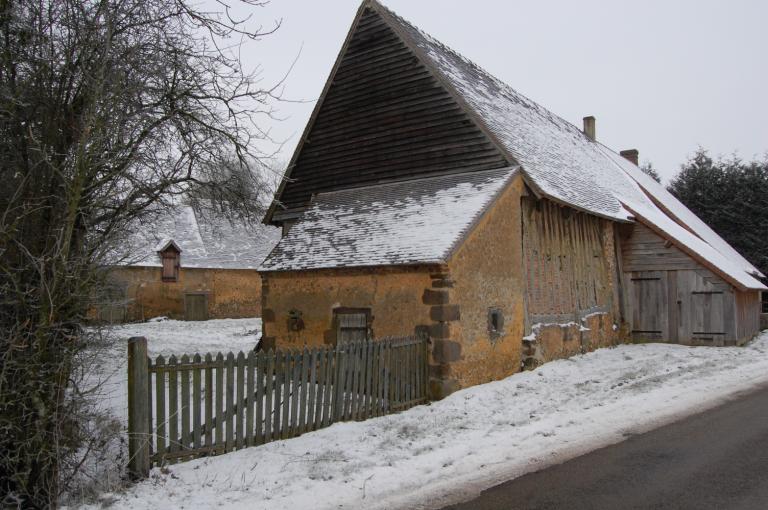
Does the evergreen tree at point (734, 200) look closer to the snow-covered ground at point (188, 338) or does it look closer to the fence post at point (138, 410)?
the snow-covered ground at point (188, 338)

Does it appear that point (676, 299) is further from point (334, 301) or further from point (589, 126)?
point (589, 126)

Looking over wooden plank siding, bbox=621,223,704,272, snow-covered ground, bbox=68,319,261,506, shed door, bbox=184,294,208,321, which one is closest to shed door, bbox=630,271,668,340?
wooden plank siding, bbox=621,223,704,272

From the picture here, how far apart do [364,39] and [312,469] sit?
40.8ft

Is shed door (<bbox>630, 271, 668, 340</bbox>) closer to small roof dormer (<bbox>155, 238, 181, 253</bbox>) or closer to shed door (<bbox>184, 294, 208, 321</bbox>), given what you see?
shed door (<bbox>184, 294, 208, 321</bbox>)

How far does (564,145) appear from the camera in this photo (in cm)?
2080

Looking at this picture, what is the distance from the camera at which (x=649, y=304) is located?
59.1 ft

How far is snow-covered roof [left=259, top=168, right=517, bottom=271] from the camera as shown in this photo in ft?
36.8

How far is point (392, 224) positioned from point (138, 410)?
721 cm

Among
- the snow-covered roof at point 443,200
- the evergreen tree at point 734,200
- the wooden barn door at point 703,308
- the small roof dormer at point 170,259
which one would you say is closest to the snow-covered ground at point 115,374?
the small roof dormer at point 170,259

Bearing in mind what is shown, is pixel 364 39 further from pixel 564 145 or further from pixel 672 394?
pixel 672 394

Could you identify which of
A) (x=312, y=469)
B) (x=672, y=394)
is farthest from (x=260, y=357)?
(x=672, y=394)

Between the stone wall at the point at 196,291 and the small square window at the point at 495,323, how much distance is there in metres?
21.9

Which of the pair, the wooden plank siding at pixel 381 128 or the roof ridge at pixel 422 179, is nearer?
the roof ridge at pixel 422 179

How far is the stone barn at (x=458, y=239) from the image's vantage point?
11.3 metres
